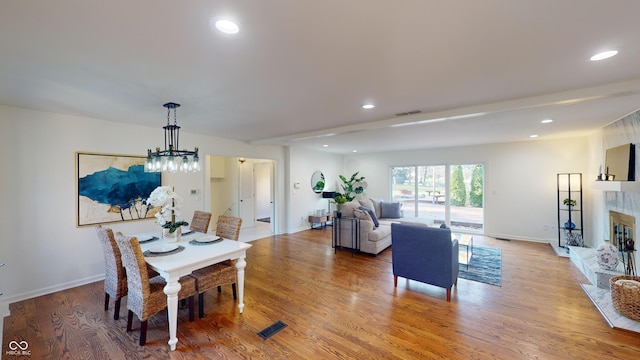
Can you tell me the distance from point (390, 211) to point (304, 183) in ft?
8.41

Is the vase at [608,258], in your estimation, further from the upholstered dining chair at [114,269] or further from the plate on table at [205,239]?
the upholstered dining chair at [114,269]

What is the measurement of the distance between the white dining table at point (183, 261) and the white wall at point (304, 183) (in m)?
4.02

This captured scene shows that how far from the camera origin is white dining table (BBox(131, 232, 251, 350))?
2.33m

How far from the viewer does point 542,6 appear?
4.40ft

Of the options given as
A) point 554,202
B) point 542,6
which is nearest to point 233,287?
point 542,6

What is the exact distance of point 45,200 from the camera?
3.38 m

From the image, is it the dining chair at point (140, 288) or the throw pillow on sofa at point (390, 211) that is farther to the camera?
the throw pillow on sofa at point (390, 211)

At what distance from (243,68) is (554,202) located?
23.2 ft

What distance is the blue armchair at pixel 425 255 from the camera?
10.3ft

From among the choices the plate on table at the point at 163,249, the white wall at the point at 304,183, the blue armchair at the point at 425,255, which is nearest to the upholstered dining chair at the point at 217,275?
the plate on table at the point at 163,249

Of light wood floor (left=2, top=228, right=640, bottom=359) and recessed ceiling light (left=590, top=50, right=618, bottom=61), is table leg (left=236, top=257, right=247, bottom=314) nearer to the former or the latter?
Answer: light wood floor (left=2, top=228, right=640, bottom=359)

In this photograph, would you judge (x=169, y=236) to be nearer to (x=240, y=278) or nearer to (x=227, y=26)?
(x=240, y=278)

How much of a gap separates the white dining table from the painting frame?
1.38 m

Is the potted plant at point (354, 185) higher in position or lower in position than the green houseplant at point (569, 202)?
higher
